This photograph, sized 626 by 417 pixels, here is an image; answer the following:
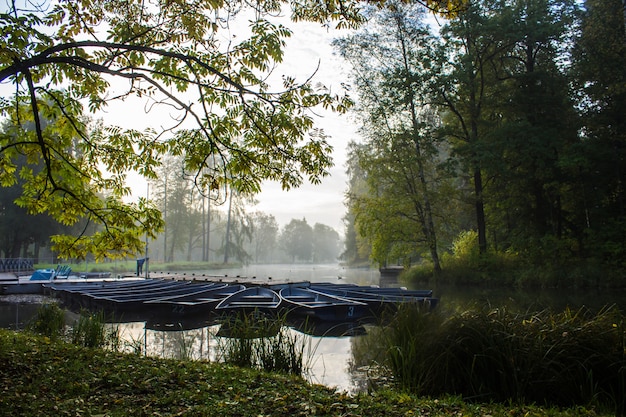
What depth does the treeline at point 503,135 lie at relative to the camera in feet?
63.5

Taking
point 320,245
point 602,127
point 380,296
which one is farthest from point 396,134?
point 320,245

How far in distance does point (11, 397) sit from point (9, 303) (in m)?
14.9

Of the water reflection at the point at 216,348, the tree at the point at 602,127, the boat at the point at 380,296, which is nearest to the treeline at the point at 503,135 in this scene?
the tree at the point at 602,127

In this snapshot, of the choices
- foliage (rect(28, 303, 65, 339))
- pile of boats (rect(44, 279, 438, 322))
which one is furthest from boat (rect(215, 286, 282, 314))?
foliage (rect(28, 303, 65, 339))

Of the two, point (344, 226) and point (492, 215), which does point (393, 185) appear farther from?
point (344, 226)

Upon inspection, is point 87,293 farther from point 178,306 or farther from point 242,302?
point 242,302

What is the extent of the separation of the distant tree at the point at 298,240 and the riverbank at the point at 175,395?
89.6m

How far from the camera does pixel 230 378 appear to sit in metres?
5.17

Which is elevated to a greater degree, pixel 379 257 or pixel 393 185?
pixel 393 185

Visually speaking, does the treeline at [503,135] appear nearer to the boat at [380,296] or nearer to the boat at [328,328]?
the boat at [380,296]

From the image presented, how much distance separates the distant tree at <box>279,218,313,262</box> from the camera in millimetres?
95688

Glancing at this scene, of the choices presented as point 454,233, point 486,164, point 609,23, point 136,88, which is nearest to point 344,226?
point 454,233

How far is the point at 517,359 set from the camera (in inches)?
198

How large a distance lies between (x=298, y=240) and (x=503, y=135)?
7746 centimetres
